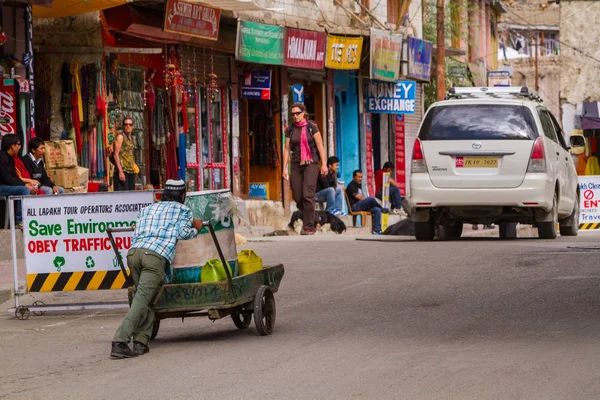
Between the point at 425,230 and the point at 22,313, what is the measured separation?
26.0 feet

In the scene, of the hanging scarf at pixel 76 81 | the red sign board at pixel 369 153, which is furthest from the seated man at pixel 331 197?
the red sign board at pixel 369 153

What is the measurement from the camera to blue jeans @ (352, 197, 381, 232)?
2456cm

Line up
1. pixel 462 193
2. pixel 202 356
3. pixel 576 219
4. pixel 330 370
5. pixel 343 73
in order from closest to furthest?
1. pixel 330 370
2. pixel 202 356
3. pixel 462 193
4. pixel 576 219
5. pixel 343 73

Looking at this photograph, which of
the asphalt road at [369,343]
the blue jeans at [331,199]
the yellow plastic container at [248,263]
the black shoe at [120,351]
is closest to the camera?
the asphalt road at [369,343]

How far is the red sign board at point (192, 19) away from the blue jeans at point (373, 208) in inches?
163

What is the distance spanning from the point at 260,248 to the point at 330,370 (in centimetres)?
1014

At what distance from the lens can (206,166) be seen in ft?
85.0

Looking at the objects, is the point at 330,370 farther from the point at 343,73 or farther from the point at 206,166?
the point at 343,73

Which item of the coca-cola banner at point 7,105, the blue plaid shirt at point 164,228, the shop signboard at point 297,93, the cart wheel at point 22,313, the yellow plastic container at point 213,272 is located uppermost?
the shop signboard at point 297,93

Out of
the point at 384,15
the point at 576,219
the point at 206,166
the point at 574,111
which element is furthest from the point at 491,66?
the point at 576,219

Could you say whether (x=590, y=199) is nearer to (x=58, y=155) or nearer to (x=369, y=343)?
(x=58, y=155)

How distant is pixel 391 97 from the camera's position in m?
34.2

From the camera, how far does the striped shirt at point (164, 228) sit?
366 inches

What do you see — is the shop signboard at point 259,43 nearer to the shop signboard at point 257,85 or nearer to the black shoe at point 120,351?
the shop signboard at point 257,85
